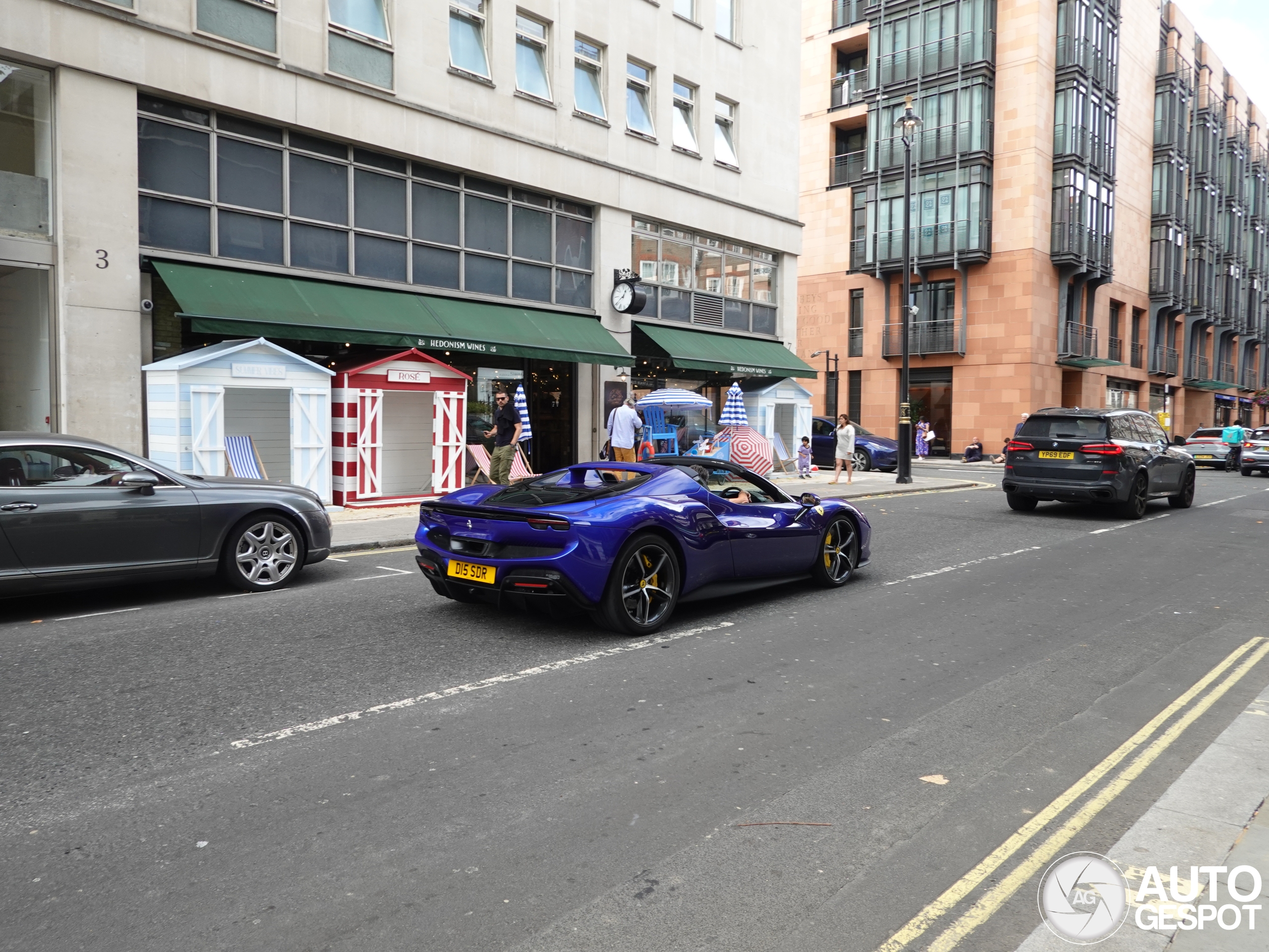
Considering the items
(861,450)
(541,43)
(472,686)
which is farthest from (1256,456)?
(472,686)

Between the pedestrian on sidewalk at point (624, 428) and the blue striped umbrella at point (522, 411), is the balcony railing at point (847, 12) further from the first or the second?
the blue striped umbrella at point (522, 411)

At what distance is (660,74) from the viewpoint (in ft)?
72.8

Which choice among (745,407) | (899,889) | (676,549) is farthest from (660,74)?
(899,889)

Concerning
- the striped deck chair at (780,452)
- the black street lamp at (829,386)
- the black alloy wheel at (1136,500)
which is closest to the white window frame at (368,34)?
the striped deck chair at (780,452)

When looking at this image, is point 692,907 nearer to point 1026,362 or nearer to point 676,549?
point 676,549

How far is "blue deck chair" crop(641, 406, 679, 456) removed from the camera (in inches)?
850

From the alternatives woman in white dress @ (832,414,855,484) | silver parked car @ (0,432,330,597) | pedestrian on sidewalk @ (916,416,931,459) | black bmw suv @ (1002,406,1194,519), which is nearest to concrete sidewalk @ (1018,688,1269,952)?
silver parked car @ (0,432,330,597)

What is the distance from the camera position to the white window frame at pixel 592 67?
796 inches

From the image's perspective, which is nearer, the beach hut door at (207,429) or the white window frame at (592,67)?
the beach hut door at (207,429)

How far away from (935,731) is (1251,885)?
1.72 meters

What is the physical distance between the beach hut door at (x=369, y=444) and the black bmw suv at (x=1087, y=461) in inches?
414

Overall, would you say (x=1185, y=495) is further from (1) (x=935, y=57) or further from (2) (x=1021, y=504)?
(1) (x=935, y=57)

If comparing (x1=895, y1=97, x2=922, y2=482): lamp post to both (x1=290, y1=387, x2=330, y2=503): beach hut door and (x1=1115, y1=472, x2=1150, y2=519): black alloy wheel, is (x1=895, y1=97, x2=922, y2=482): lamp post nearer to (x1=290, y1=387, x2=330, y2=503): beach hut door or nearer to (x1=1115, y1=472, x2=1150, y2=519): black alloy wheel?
(x1=1115, y1=472, x2=1150, y2=519): black alloy wheel

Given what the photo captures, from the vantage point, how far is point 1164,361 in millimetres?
50656
